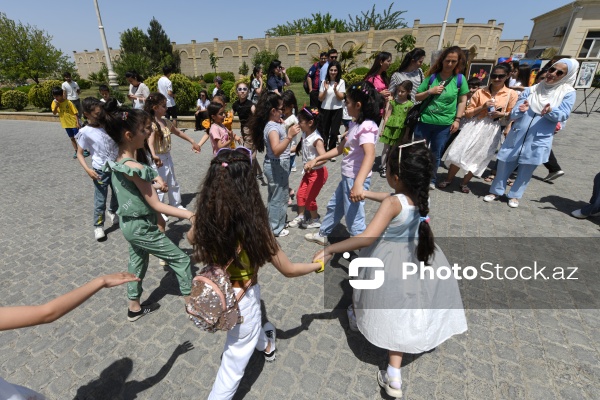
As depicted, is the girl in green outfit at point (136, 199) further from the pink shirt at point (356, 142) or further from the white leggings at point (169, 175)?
the pink shirt at point (356, 142)

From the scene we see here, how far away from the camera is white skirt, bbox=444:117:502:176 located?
17.2ft

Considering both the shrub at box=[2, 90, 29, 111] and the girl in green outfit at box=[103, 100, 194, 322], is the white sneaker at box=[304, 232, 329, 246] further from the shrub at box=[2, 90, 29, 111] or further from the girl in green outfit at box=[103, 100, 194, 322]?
the shrub at box=[2, 90, 29, 111]

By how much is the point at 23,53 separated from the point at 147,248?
40450 mm

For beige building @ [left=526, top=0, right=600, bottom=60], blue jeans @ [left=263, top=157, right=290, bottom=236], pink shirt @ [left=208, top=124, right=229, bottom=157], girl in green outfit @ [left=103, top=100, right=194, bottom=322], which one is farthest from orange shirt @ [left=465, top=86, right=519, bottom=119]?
beige building @ [left=526, top=0, right=600, bottom=60]

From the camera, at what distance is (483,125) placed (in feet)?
17.2

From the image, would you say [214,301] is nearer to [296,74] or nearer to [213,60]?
[296,74]

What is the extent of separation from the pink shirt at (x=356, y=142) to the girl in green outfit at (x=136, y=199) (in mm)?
1914

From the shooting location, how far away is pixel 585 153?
7.97 meters

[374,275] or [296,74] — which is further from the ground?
[296,74]

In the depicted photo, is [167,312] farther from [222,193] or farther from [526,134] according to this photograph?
[526,134]

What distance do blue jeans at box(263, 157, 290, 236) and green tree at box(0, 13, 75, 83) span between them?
38519 millimetres

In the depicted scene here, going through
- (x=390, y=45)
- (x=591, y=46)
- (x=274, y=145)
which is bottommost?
(x=274, y=145)

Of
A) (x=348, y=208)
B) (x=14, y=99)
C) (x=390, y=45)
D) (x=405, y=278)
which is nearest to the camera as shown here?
(x=405, y=278)

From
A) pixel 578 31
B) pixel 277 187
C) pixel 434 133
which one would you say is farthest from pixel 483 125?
pixel 578 31
